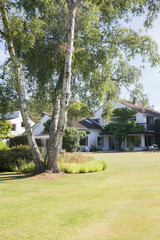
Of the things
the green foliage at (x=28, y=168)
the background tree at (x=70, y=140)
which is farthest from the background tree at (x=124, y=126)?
the green foliage at (x=28, y=168)


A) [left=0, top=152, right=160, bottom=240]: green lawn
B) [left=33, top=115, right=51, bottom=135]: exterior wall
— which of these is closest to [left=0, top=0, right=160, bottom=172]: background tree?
[left=0, top=152, right=160, bottom=240]: green lawn

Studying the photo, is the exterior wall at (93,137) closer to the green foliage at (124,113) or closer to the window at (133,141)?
the green foliage at (124,113)

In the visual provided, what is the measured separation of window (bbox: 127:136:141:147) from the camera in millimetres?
39500

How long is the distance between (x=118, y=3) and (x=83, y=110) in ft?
21.2

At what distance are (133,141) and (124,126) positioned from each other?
4787mm

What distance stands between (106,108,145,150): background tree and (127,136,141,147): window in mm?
1933

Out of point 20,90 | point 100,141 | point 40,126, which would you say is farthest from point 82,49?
point 100,141

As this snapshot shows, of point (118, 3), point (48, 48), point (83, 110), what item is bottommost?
point (83, 110)

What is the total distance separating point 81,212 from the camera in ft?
16.5

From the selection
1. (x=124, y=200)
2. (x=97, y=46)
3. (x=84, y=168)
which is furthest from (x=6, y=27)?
(x=124, y=200)

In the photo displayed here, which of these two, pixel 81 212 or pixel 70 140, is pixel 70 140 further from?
pixel 81 212

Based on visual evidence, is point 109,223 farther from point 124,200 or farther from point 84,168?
point 84,168

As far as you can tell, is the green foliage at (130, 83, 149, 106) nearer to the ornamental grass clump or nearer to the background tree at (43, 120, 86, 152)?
the ornamental grass clump

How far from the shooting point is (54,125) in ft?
41.2
